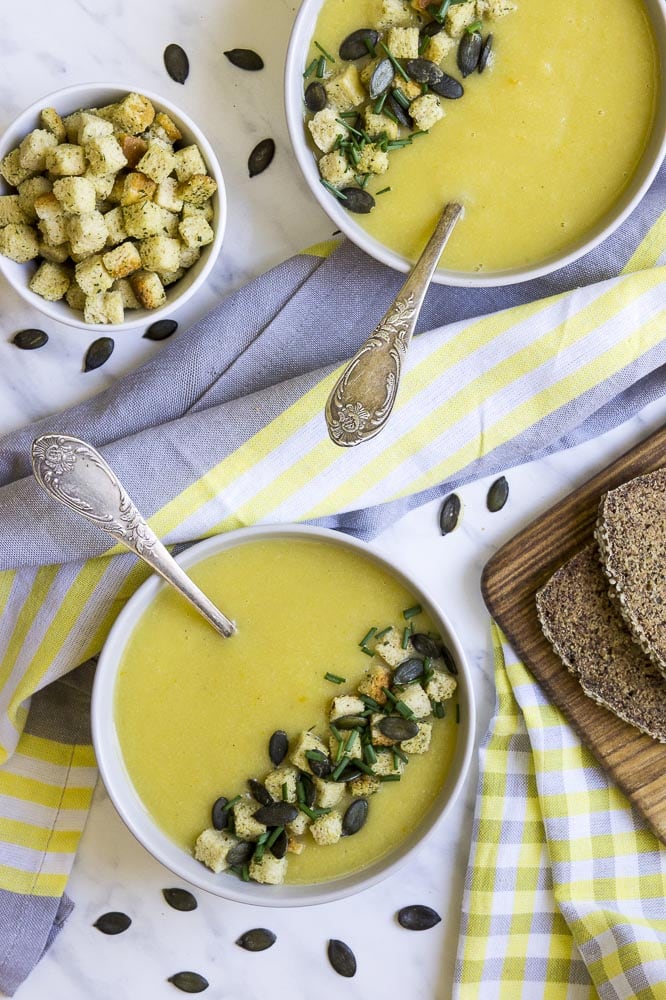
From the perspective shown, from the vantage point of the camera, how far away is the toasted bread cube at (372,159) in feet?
6.48

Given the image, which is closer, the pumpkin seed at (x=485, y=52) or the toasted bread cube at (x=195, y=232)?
the pumpkin seed at (x=485, y=52)

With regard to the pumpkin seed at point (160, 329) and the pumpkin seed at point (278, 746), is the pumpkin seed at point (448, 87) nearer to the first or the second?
the pumpkin seed at point (160, 329)

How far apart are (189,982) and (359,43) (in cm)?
227

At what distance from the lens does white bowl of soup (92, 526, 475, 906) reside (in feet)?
6.75

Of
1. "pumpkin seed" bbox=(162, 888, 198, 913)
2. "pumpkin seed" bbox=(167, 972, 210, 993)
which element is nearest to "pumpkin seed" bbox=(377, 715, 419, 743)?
"pumpkin seed" bbox=(162, 888, 198, 913)

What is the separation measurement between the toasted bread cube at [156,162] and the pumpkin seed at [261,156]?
25 cm

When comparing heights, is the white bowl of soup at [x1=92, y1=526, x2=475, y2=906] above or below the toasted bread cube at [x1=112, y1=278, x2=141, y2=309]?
below

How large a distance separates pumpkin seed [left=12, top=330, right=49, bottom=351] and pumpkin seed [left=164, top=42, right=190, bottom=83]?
0.69 m

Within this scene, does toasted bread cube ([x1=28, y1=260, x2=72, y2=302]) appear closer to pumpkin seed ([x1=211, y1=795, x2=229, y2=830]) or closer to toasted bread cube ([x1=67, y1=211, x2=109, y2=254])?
toasted bread cube ([x1=67, y1=211, x2=109, y2=254])

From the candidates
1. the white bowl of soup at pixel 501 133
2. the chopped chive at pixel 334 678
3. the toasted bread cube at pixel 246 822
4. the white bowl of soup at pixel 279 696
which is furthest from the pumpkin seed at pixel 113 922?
the white bowl of soup at pixel 501 133

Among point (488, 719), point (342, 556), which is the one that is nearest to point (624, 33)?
point (342, 556)

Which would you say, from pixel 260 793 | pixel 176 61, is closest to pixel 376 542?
pixel 260 793

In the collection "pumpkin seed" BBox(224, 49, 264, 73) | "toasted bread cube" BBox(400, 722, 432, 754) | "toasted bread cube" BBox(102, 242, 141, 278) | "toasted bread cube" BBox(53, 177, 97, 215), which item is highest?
"pumpkin seed" BBox(224, 49, 264, 73)

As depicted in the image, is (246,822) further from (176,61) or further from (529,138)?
(176,61)
